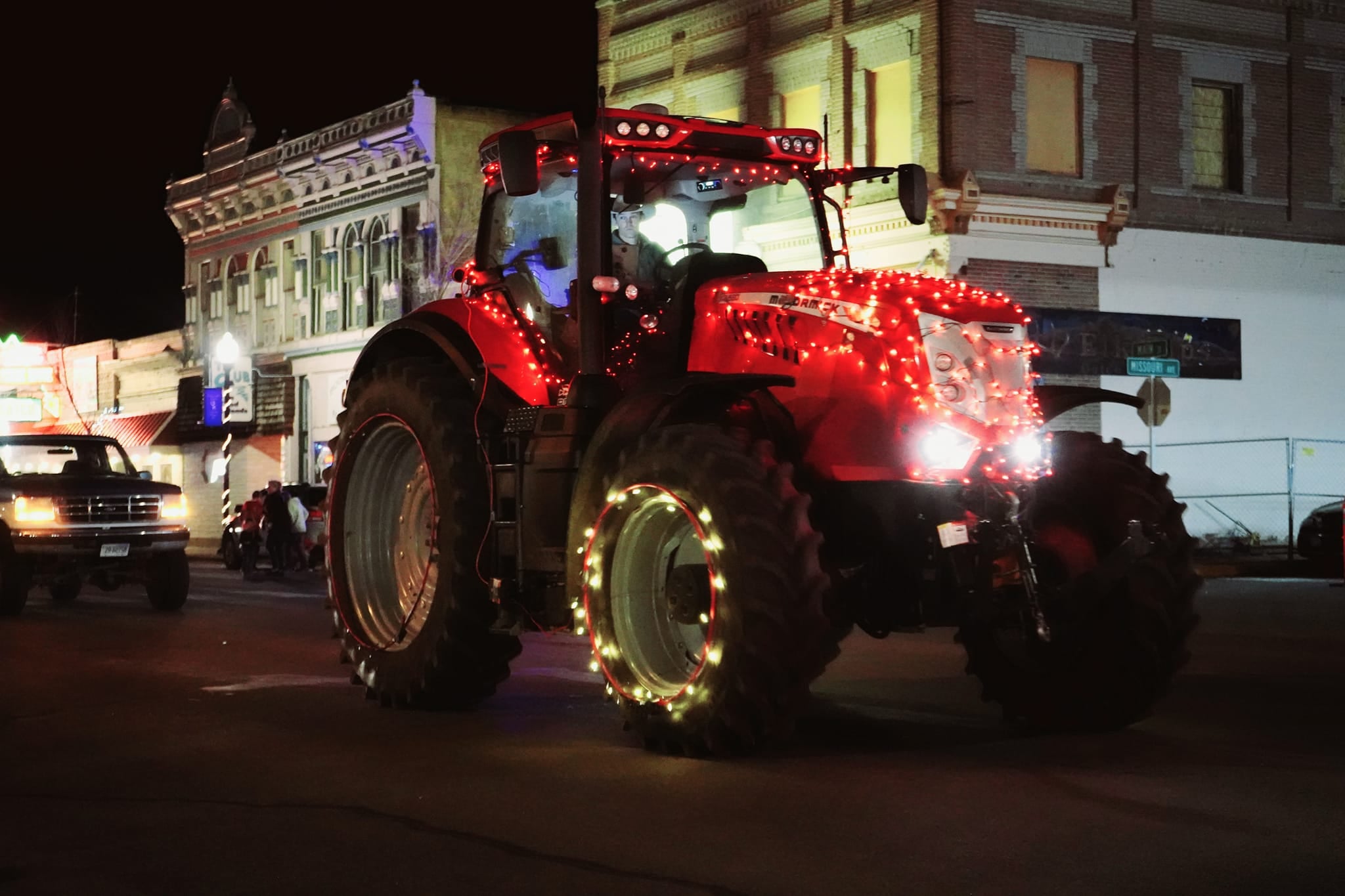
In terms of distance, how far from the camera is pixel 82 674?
13242mm

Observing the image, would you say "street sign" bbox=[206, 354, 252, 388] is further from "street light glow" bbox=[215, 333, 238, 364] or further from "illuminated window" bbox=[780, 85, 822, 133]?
"illuminated window" bbox=[780, 85, 822, 133]

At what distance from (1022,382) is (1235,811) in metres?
2.89

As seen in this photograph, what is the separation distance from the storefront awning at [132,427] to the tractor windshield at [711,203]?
143ft

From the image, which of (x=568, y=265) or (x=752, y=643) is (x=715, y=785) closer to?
(x=752, y=643)

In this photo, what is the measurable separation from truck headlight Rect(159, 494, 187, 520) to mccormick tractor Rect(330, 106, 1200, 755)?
1109cm

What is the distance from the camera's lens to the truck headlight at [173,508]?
21578 mm

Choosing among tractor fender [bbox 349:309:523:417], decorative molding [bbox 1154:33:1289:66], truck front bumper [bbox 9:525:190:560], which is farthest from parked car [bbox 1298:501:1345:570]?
tractor fender [bbox 349:309:523:417]

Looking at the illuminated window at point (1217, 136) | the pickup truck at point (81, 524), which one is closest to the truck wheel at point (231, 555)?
the pickup truck at point (81, 524)

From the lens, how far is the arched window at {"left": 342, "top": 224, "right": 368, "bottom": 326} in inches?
1714

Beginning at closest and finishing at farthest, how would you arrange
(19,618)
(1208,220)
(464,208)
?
(19,618) < (1208,220) < (464,208)

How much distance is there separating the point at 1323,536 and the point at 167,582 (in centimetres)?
1618

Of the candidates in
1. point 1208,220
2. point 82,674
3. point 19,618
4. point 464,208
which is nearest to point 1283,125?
point 1208,220

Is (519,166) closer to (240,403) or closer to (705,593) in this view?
(705,593)

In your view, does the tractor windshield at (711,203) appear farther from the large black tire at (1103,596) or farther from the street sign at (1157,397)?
the street sign at (1157,397)
